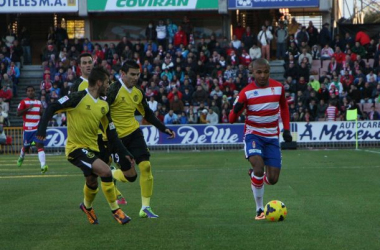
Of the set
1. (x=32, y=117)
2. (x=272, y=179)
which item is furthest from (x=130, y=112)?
(x=32, y=117)

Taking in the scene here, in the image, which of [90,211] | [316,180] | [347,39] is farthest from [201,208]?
[347,39]

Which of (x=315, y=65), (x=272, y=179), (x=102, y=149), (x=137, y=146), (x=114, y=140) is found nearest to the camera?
(x=114, y=140)

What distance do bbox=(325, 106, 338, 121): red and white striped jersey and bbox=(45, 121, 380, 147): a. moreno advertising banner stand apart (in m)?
0.68

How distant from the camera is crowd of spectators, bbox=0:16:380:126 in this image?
33812 millimetres

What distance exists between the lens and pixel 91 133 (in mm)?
10438

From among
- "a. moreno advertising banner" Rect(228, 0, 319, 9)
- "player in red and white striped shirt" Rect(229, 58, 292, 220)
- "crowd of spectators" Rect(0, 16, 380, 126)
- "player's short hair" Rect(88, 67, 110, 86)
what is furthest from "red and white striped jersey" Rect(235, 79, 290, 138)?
"a. moreno advertising banner" Rect(228, 0, 319, 9)

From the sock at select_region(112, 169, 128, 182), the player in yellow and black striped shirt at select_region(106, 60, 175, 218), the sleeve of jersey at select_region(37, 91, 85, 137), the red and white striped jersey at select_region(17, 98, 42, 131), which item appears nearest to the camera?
the sleeve of jersey at select_region(37, 91, 85, 137)

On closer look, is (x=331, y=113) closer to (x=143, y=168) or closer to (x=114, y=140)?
(x=143, y=168)

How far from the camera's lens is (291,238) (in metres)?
8.91

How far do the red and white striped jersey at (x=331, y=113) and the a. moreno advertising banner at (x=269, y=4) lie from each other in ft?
32.0

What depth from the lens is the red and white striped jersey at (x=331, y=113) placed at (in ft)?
107

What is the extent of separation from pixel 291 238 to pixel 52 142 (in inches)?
955

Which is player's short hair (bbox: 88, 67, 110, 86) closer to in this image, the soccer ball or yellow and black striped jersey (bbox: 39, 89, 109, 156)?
yellow and black striped jersey (bbox: 39, 89, 109, 156)

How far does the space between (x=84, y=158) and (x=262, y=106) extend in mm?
2568
